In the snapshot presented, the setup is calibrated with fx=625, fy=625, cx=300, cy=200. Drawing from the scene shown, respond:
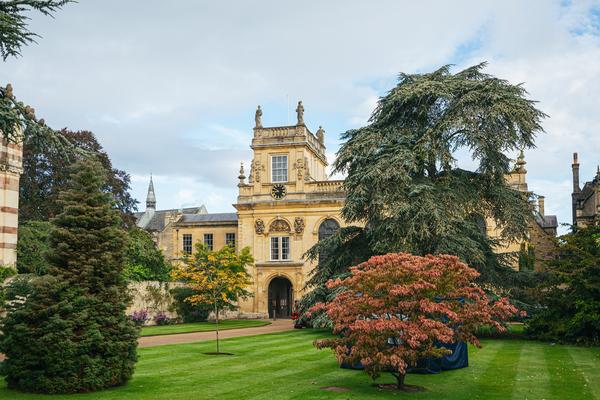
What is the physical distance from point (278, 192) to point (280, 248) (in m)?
4.37

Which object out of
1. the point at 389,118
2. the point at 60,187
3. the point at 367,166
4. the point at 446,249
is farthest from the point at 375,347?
the point at 60,187

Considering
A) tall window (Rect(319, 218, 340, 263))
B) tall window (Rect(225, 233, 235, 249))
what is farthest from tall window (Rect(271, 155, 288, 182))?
tall window (Rect(225, 233, 235, 249))

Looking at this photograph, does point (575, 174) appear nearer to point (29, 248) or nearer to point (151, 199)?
point (29, 248)

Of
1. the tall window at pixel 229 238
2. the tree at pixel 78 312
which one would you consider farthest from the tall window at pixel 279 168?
the tree at pixel 78 312

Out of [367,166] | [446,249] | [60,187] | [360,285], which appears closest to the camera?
[360,285]

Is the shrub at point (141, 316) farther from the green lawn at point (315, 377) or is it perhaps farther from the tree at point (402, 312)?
the tree at point (402, 312)

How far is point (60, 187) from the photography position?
40.4 metres

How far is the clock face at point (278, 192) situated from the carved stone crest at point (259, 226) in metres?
2.20

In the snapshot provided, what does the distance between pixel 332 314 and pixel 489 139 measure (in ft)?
51.2

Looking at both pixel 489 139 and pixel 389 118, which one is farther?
pixel 389 118

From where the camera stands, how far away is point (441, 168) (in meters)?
28.3

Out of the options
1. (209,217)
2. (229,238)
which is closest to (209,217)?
(209,217)

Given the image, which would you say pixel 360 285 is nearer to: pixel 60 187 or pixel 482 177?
pixel 482 177

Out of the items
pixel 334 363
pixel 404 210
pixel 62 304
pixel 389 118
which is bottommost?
pixel 334 363
